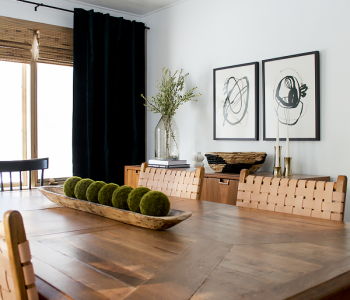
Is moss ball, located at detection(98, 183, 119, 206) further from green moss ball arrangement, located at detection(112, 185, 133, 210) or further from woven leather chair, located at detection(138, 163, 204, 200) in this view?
woven leather chair, located at detection(138, 163, 204, 200)

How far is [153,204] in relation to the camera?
1200 millimetres

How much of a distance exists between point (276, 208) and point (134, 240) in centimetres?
73

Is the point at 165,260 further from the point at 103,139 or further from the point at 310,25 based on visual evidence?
the point at 103,139

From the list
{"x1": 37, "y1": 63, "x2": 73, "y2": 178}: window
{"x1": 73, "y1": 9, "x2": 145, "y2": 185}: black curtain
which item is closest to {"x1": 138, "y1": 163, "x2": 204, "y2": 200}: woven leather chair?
{"x1": 73, "y1": 9, "x2": 145, "y2": 185}: black curtain

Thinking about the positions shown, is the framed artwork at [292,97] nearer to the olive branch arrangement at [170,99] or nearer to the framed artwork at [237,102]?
the framed artwork at [237,102]

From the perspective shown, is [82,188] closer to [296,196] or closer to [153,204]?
[153,204]

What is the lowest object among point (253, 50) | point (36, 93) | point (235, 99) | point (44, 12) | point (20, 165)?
point (20, 165)

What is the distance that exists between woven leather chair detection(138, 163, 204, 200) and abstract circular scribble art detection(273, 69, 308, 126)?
4.28ft

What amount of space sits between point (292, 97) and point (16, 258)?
2.61 meters

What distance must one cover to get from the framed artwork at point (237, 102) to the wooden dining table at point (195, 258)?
6.20 ft

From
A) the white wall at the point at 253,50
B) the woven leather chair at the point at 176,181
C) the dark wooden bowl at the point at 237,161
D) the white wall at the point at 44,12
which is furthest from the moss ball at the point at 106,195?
the white wall at the point at 44,12

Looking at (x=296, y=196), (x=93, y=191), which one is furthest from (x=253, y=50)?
(x=93, y=191)

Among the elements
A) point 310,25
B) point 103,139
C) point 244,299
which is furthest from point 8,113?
point 244,299

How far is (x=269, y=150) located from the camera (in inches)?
122
